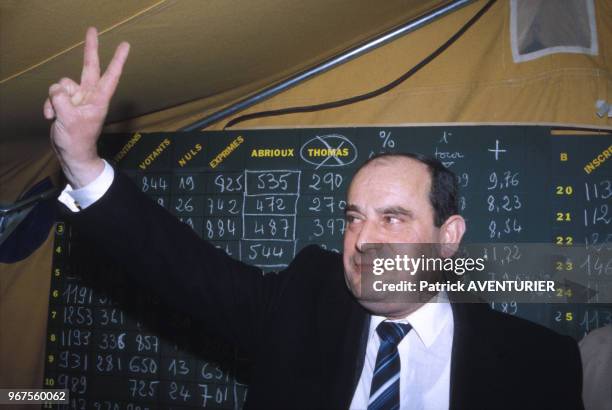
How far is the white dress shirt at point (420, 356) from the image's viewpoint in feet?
3.78

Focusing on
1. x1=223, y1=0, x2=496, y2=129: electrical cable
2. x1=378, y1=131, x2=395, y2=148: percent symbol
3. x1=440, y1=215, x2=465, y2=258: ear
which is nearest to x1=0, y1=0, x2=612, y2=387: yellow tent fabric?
x1=223, y1=0, x2=496, y2=129: electrical cable

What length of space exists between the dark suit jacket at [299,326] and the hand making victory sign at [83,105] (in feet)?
0.41

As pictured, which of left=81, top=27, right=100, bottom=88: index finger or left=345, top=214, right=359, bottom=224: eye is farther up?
left=81, top=27, right=100, bottom=88: index finger

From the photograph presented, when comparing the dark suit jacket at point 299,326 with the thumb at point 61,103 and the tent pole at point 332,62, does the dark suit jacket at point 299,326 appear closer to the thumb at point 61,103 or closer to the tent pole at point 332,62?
the thumb at point 61,103

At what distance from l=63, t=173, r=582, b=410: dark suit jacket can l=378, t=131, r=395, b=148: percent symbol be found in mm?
903

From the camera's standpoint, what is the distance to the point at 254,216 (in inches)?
88.3

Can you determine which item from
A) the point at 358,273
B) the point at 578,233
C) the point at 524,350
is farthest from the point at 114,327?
the point at 578,233

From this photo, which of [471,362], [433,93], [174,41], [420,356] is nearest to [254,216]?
[174,41]

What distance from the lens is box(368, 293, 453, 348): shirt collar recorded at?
49.4 inches

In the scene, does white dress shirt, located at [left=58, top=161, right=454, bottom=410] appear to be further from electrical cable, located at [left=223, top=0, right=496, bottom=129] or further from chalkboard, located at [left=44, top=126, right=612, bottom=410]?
electrical cable, located at [left=223, top=0, right=496, bottom=129]

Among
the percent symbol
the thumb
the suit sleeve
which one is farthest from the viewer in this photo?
the percent symbol

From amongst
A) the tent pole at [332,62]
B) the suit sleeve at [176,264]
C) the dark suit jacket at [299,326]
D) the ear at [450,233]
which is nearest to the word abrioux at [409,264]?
the ear at [450,233]

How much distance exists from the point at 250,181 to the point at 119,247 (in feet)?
3.89

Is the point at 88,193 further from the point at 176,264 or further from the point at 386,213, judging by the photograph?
the point at 386,213
